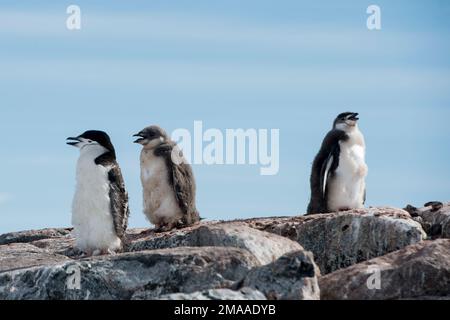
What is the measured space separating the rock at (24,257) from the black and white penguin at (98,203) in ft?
1.99

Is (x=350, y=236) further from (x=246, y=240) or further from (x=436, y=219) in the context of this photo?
(x=246, y=240)

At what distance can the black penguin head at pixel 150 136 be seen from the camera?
17766 mm

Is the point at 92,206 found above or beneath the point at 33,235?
above

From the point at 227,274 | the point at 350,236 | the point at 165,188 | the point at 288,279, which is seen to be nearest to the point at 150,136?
the point at 165,188

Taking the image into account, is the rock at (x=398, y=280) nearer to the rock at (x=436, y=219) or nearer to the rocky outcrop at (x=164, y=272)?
the rocky outcrop at (x=164, y=272)

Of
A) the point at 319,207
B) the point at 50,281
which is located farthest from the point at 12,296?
the point at 319,207

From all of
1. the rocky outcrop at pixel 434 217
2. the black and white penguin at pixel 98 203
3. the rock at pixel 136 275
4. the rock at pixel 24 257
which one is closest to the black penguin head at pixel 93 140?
the black and white penguin at pixel 98 203

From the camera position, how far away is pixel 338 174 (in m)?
18.3

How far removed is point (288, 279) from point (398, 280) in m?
1.57

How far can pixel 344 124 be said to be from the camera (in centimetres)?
1877

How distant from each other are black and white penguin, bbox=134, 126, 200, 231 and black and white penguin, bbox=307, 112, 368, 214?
2.04m
